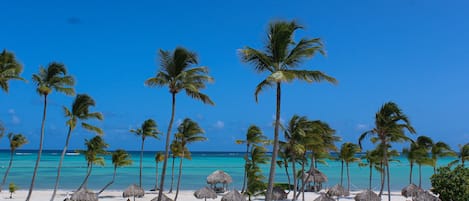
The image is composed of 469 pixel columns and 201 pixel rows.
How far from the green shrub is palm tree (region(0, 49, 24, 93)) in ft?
61.4

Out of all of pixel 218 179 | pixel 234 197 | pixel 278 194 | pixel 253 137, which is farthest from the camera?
pixel 218 179

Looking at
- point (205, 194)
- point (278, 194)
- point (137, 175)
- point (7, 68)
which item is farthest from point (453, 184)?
point (137, 175)

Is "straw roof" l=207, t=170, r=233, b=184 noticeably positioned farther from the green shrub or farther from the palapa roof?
the green shrub

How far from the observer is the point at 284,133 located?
23.2m

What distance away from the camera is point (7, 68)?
1805 centimetres

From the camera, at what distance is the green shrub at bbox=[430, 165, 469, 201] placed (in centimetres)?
1733

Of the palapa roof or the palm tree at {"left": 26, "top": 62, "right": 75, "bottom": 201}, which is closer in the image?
the palm tree at {"left": 26, "top": 62, "right": 75, "bottom": 201}

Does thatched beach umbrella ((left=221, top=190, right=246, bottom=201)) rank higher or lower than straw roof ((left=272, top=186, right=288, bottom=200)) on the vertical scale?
higher

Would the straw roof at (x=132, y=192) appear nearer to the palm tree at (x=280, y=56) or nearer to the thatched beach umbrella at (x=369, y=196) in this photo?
the thatched beach umbrella at (x=369, y=196)

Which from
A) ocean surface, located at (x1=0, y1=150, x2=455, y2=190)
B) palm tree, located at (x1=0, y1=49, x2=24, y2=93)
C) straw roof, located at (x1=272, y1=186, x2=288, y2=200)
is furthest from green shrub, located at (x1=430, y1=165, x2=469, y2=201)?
palm tree, located at (x1=0, y1=49, x2=24, y2=93)

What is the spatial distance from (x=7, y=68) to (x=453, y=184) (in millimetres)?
19483

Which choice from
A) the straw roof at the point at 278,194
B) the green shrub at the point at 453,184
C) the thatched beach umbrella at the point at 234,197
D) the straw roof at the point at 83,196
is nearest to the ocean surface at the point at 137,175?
the straw roof at the point at 278,194

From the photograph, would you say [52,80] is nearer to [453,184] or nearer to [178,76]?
[178,76]

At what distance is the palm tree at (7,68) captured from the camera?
1777cm
